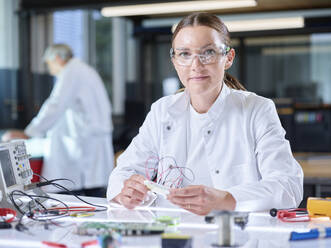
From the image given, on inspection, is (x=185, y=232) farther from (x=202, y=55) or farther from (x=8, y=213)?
(x=202, y=55)

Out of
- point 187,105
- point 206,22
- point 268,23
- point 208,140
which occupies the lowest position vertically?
point 208,140

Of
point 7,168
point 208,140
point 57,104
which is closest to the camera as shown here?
point 7,168

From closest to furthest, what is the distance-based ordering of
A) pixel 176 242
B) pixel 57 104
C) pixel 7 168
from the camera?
pixel 176 242
pixel 7 168
pixel 57 104

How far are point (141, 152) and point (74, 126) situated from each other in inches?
105

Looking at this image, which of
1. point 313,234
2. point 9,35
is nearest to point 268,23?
point 9,35

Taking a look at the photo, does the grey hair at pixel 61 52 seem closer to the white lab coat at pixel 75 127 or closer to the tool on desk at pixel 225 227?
the white lab coat at pixel 75 127

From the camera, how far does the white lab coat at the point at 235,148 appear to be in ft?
6.14

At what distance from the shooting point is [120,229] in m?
1.51

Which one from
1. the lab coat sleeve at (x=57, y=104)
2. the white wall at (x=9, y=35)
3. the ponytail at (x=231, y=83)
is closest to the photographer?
the ponytail at (x=231, y=83)

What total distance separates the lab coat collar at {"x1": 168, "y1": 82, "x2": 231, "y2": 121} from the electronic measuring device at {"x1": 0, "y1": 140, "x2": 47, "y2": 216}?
2.24 feet

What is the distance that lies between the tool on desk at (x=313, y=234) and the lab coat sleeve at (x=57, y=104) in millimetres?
3469

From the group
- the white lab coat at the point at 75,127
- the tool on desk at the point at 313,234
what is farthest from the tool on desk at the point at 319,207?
the white lab coat at the point at 75,127

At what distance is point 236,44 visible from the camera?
9578 millimetres

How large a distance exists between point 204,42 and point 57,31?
5.91m
